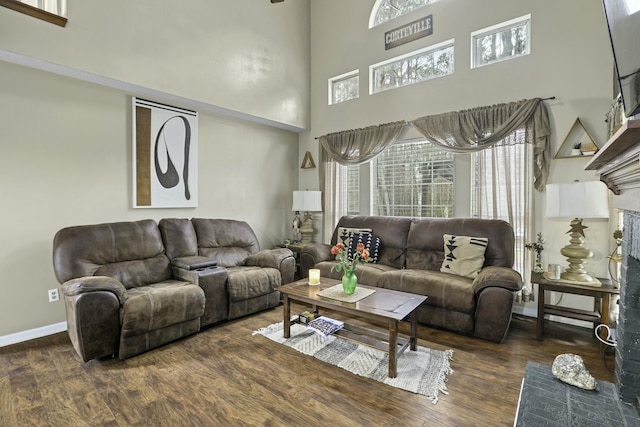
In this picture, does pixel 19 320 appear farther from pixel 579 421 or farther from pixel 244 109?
pixel 579 421

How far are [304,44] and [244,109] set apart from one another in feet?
6.01

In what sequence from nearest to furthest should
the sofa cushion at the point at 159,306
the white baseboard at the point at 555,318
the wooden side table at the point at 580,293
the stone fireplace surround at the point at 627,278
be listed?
the stone fireplace surround at the point at 627,278
the sofa cushion at the point at 159,306
the wooden side table at the point at 580,293
the white baseboard at the point at 555,318

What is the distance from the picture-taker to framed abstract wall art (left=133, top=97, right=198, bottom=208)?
11.6 feet

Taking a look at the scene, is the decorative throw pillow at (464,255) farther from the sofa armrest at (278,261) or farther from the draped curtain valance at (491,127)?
the sofa armrest at (278,261)

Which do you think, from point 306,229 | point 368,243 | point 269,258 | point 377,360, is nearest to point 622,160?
point 377,360

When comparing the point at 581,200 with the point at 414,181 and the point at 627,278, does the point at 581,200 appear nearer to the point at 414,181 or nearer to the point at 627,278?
the point at 627,278

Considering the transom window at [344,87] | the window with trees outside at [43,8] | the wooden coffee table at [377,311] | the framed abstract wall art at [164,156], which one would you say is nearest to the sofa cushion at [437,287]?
the wooden coffee table at [377,311]

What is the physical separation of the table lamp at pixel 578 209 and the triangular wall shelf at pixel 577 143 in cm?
45

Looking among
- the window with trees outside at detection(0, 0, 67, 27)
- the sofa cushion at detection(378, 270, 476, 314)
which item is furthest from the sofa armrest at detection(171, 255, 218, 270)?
the window with trees outside at detection(0, 0, 67, 27)

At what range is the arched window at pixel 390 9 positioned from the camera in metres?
4.21

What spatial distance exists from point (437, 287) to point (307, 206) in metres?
2.33

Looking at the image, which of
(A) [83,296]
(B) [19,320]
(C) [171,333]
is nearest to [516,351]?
(C) [171,333]

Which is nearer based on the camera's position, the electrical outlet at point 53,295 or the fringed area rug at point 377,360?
the fringed area rug at point 377,360

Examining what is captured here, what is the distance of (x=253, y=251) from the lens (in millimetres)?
4145
